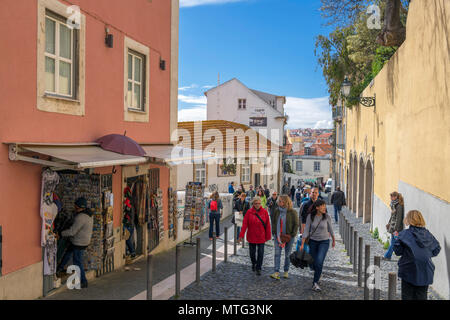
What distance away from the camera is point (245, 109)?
4384cm

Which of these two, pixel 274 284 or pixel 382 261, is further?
pixel 382 261

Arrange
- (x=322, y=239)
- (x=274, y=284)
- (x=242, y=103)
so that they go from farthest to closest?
(x=242, y=103), (x=274, y=284), (x=322, y=239)

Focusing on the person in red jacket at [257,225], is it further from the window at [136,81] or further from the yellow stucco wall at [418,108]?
the window at [136,81]

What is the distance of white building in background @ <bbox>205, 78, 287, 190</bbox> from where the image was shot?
139 ft

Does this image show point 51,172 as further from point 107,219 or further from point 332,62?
point 332,62

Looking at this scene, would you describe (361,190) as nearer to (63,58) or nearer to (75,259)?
(75,259)

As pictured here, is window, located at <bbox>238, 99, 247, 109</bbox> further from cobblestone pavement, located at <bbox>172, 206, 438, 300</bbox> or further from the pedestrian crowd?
cobblestone pavement, located at <bbox>172, 206, 438, 300</bbox>

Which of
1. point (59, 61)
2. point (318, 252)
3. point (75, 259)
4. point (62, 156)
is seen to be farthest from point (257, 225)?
point (59, 61)

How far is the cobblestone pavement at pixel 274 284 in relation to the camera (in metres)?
7.18

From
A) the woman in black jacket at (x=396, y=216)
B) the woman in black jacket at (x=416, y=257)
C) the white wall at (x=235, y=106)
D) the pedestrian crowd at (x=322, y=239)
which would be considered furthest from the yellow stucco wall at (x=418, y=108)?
the white wall at (x=235, y=106)

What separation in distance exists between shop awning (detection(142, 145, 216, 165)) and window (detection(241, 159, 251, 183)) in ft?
63.2

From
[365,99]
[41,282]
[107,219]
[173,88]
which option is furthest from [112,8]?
[365,99]

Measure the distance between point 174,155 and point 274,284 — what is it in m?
4.00

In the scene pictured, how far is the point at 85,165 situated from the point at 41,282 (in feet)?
7.23
